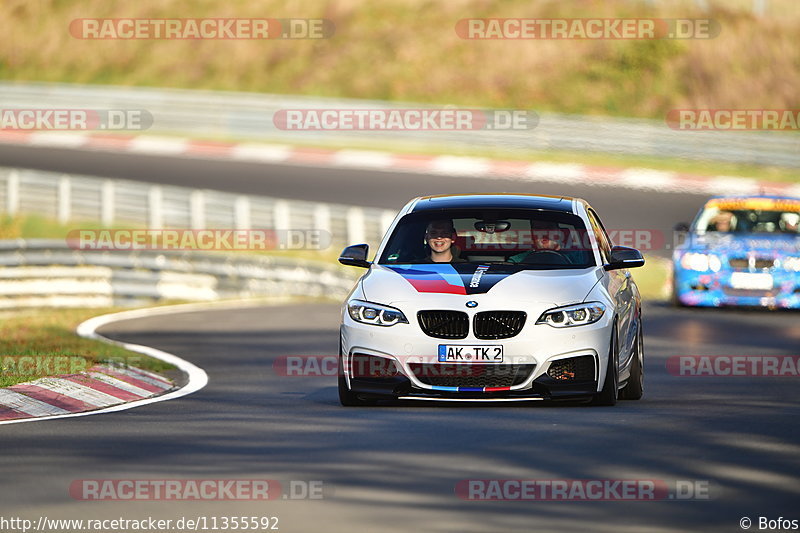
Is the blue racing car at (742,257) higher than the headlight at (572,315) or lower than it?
higher

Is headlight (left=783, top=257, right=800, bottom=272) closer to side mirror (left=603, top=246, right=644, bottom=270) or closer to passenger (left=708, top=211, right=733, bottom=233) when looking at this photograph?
passenger (left=708, top=211, right=733, bottom=233)

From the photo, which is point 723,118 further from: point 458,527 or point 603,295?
point 458,527

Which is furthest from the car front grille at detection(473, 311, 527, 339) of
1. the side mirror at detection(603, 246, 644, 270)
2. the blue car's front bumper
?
the blue car's front bumper

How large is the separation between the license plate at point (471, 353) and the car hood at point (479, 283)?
13.3 inches

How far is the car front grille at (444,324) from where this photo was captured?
10844 millimetres

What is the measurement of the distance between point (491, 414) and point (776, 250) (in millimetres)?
10972

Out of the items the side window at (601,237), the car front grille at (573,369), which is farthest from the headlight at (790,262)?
the car front grille at (573,369)

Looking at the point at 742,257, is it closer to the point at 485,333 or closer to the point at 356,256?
the point at 356,256

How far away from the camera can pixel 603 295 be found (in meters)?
11.1

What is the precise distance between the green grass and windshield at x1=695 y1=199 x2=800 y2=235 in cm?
849

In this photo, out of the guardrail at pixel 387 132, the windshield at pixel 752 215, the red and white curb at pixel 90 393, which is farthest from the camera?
the guardrail at pixel 387 132

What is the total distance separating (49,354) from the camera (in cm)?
1396

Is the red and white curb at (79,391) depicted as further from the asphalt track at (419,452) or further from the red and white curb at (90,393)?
the asphalt track at (419,452)

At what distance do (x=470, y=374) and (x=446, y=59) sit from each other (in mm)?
43973
